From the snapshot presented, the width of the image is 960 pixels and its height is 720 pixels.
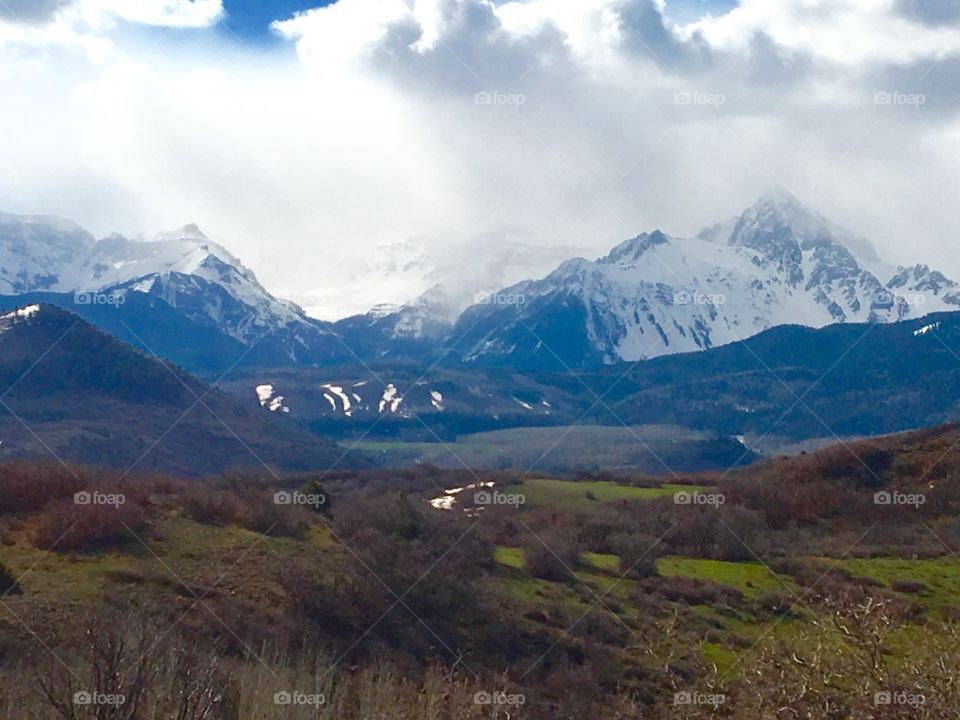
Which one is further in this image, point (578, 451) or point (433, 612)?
point (578, 451)

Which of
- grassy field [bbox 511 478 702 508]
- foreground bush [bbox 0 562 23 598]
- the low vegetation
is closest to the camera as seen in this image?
the low vegetation

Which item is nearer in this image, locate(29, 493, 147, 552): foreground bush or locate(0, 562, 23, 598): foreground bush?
locate(0, 562, 23, 598): foreground bush

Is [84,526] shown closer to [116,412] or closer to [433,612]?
[433,612]

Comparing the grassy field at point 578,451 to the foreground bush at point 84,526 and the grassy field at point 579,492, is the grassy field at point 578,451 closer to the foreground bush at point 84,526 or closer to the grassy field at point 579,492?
the grassy field at point 579,492

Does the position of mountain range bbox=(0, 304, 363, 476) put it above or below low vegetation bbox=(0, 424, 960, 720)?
above

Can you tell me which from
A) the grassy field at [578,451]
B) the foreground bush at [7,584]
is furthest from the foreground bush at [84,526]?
the grassy field at [578,451]

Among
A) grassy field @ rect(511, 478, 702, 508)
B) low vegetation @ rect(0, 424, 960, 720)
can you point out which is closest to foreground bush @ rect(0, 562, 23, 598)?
low vegetation @ rect(0, 424, 960, 720)

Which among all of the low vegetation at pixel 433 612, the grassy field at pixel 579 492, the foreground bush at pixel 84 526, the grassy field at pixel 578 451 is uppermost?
the grassy field at pixel 578 451

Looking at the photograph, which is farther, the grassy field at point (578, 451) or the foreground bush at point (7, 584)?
the grassy field at point (578, 451)

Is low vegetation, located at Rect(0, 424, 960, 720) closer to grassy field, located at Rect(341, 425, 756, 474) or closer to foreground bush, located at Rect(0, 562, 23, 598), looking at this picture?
foreground bush, located at Rect(0, 562, 23, 598)

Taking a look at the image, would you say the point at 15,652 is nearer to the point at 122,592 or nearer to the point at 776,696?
the point at 122,592

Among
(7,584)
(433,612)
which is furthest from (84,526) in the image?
(433,612)

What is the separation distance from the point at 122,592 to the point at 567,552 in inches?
574

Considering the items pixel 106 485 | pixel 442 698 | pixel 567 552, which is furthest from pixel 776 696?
pixel 106 485
